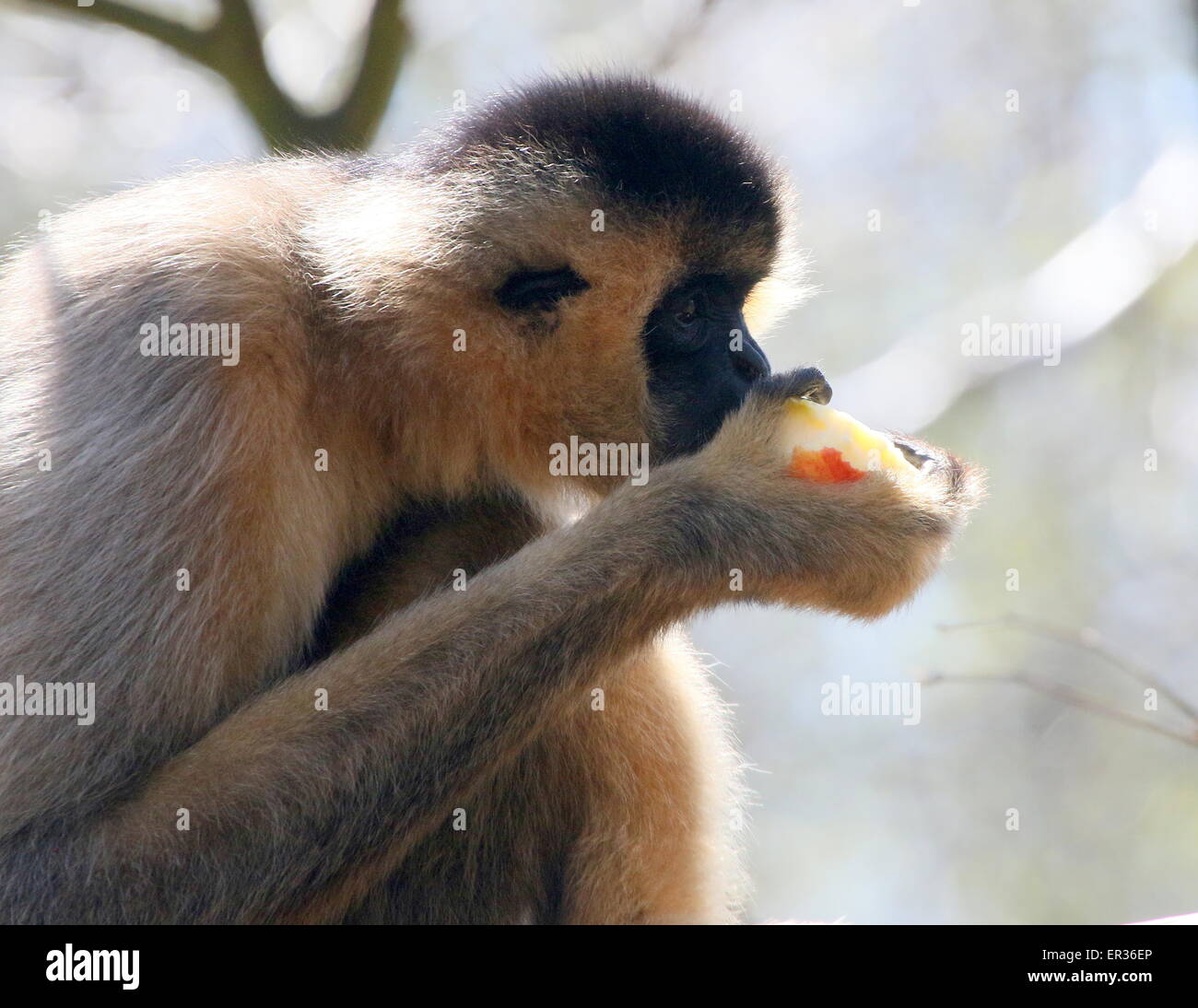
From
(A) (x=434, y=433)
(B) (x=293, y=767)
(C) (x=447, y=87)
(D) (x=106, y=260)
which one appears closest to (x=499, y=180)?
(A) (x=434, y=433)

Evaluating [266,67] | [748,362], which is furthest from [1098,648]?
[266,67]

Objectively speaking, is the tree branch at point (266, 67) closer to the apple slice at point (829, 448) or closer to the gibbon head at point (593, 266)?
the gibbon head at point (593, 266)

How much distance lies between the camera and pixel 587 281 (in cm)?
416

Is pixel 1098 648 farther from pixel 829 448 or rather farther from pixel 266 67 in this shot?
pixel 266 67

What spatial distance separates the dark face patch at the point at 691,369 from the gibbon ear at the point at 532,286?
12.6 inches

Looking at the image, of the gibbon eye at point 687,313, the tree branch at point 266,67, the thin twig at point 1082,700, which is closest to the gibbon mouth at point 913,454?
the gibbon eye at point 687,313

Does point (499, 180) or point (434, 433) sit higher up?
point (499, 180)

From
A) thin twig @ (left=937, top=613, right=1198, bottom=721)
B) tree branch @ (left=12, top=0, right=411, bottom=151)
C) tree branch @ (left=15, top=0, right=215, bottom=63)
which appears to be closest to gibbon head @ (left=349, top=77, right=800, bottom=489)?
thin twig @ (left=937, top=613, right=1198, bottom=721)

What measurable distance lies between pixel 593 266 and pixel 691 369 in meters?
0.49

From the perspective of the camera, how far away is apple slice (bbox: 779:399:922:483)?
12.3 feet

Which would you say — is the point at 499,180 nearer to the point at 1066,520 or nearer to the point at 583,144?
the point at 583,144

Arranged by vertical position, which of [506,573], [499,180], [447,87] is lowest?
[506,573]

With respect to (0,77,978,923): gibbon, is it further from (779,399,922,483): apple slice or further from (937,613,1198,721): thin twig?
(937,613,1198,721): thin twig

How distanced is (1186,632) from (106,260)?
510 inches
